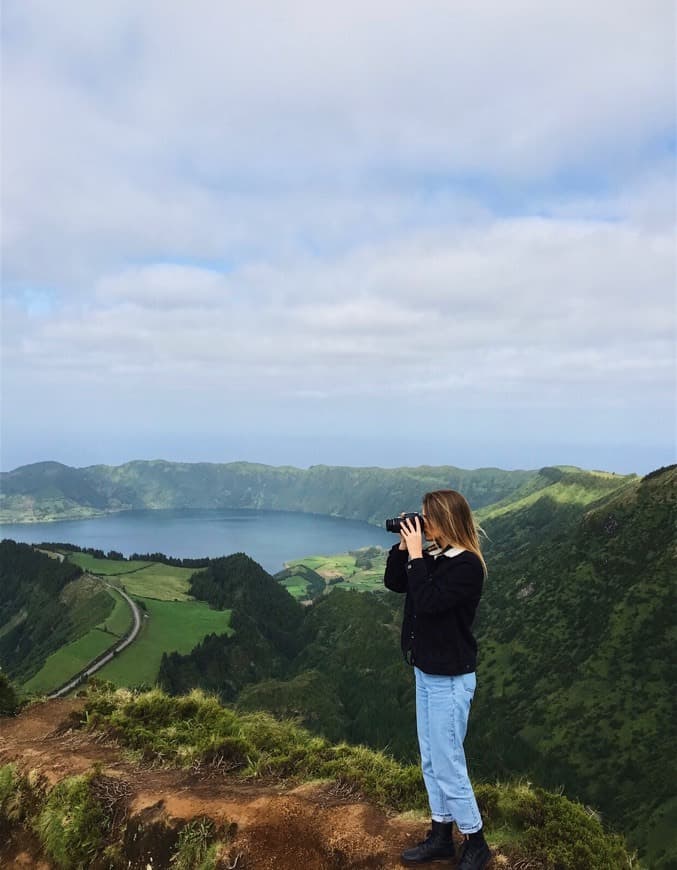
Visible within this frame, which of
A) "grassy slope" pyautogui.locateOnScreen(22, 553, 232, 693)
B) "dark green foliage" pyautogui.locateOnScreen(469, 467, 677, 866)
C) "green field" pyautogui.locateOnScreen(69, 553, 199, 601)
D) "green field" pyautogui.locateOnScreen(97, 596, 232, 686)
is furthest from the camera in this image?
"green field" pyautogui.locateOnScreen(69, 553, 199, 601)

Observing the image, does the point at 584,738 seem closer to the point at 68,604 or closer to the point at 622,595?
the point at 622,595

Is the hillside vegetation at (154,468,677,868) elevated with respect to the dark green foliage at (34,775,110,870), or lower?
lower

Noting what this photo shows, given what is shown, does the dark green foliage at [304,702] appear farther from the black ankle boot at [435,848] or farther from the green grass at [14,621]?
the black ankle boot at [435,848]

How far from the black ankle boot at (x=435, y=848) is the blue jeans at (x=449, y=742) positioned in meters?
0.12

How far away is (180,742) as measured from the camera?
36.7 feet

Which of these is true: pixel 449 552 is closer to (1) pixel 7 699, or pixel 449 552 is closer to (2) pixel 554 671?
(1) pixel 7 699

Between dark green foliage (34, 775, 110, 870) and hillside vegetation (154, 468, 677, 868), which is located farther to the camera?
hillside vegetation (154, 468, 677, 868)

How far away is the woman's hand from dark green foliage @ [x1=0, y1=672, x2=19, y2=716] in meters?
12.7

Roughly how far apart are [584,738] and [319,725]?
165 feet

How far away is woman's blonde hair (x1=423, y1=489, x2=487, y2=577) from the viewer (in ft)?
23.2

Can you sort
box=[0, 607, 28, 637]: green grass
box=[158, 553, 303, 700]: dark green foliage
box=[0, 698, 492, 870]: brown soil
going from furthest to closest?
box=[0, 607, 28, 637]: green grass → box=[158, 553, 303, 700]: dark green foliage → box=[0, 698, 492, 870]: brown soil

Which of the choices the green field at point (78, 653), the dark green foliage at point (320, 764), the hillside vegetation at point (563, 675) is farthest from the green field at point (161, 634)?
the dark green foliage at point (320, 764)

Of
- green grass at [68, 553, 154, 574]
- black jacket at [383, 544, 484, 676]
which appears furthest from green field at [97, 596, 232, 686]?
black jacket at [383, 544, 484, 676]

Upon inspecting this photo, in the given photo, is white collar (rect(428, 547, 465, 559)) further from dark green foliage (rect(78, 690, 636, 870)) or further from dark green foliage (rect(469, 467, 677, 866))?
dark green foliage (rect(469, 467, 677, 866))
